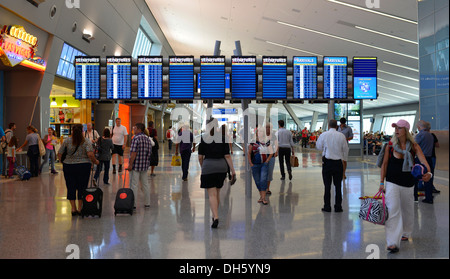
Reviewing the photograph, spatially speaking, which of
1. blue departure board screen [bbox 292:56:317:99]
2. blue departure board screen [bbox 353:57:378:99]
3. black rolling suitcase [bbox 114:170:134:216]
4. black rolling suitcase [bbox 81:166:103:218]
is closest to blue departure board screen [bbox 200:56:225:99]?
blue departure board screen [bbox 292:56:317:99]

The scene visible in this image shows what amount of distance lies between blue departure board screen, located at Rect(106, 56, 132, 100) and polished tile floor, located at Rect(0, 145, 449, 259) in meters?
2.84

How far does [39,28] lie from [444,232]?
586 inches

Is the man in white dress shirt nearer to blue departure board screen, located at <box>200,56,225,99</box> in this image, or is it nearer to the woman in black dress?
the woman in black dress

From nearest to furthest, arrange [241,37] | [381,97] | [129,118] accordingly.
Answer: [241,37], [129,118], [381,97]

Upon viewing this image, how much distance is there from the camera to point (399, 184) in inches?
192

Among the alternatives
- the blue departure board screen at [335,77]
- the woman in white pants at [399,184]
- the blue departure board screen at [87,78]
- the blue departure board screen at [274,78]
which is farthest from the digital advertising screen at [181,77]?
the woman in white pants at [399,184]

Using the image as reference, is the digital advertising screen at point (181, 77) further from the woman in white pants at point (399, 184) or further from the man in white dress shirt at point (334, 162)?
the woman in white pants at point (399, 184)

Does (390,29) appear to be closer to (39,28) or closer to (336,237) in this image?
(39,28)

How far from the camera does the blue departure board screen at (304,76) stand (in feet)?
34.3

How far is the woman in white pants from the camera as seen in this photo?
15.7 feet

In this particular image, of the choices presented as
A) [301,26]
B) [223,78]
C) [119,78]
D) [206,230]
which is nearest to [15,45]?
[119,78]

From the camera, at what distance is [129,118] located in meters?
31.9

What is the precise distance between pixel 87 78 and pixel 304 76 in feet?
19.3
